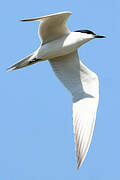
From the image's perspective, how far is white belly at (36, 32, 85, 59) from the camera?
13398mm

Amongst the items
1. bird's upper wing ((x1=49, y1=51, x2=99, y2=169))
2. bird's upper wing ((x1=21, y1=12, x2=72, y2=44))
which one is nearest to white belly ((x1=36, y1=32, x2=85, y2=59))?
bird's upper wing ((x1=21, y1=12, x2=72, y2=44))

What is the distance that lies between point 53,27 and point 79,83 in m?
1.70

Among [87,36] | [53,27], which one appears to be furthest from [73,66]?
[53,27]

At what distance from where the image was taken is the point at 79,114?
44.2ft

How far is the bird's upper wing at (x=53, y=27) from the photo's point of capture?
12.9 m

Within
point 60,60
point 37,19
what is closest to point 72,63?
point 60,60

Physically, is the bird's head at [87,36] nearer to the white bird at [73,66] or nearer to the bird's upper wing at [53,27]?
the white bird at [73,66]

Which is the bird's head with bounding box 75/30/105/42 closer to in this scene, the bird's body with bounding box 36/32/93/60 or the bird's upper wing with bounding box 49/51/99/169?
the bird's body with bounding box 36/32/93/60

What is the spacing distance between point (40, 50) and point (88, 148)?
107 inches

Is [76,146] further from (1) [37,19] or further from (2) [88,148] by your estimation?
(1) [37,19]

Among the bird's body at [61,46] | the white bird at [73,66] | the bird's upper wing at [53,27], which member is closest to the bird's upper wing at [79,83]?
the white bird at [73,66]

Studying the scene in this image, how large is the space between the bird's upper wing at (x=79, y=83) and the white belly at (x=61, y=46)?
2.19 feet

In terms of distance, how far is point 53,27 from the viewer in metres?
13.4

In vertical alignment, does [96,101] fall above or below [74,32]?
below
